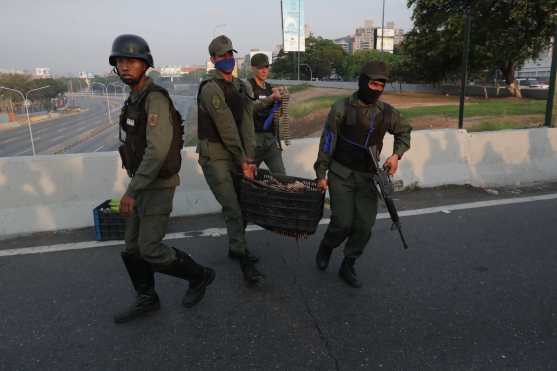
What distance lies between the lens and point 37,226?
4.79 meters

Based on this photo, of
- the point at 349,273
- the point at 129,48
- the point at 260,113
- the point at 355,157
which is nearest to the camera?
the point at 129,48

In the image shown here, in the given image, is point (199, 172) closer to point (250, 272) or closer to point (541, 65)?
point (250, 272)

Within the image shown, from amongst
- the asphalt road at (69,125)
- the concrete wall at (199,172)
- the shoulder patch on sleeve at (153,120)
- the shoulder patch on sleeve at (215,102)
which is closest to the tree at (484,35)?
the concrete wall at (199,172)

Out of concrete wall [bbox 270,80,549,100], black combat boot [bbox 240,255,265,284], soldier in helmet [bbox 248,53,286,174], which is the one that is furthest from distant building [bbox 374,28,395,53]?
black combat boot [bbox 240,255,265,284]

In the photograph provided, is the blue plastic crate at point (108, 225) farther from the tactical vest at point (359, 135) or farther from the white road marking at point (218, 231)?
the tactical vest at point (359, 135)

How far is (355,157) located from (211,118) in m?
1.16

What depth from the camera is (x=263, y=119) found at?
4.76 m

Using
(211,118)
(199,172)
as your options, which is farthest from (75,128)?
(211,118)

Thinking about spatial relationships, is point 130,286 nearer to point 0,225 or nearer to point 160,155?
point 160,155

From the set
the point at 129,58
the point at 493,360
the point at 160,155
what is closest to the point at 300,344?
the point at 493,360

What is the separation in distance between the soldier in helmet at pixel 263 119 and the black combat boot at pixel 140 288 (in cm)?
201

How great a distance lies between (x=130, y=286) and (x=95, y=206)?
1770 mm

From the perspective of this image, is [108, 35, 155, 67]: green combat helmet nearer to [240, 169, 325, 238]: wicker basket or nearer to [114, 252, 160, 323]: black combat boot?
[240, 169, 325, 238]: wicker basket

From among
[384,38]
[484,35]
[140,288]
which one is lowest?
[140,288]
